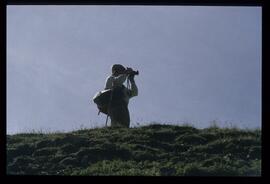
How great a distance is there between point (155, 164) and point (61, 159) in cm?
121

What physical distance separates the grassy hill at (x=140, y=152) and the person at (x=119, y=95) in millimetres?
363

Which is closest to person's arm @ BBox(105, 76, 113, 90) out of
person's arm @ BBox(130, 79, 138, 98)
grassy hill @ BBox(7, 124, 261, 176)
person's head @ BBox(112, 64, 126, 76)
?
person's head @ BBox(112, 64, 126, 76)

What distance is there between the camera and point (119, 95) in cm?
1449

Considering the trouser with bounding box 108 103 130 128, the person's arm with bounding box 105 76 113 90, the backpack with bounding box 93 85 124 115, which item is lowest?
the trouser with bounding box 108 103 130 128

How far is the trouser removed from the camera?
46.3 ft

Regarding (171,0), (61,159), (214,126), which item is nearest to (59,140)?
(61,159)

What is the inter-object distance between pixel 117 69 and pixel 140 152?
172cm

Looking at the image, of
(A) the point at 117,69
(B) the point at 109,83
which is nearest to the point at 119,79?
(B) the point at 109,83

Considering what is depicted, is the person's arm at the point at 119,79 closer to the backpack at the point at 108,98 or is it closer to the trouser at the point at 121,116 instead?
the backpack at the point at 108,98

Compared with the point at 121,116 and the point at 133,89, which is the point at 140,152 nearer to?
the point at 133,89

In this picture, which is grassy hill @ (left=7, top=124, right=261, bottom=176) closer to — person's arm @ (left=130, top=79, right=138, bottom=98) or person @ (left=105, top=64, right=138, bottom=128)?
person @ (left=105, top=64, right=138, bottom=128)
